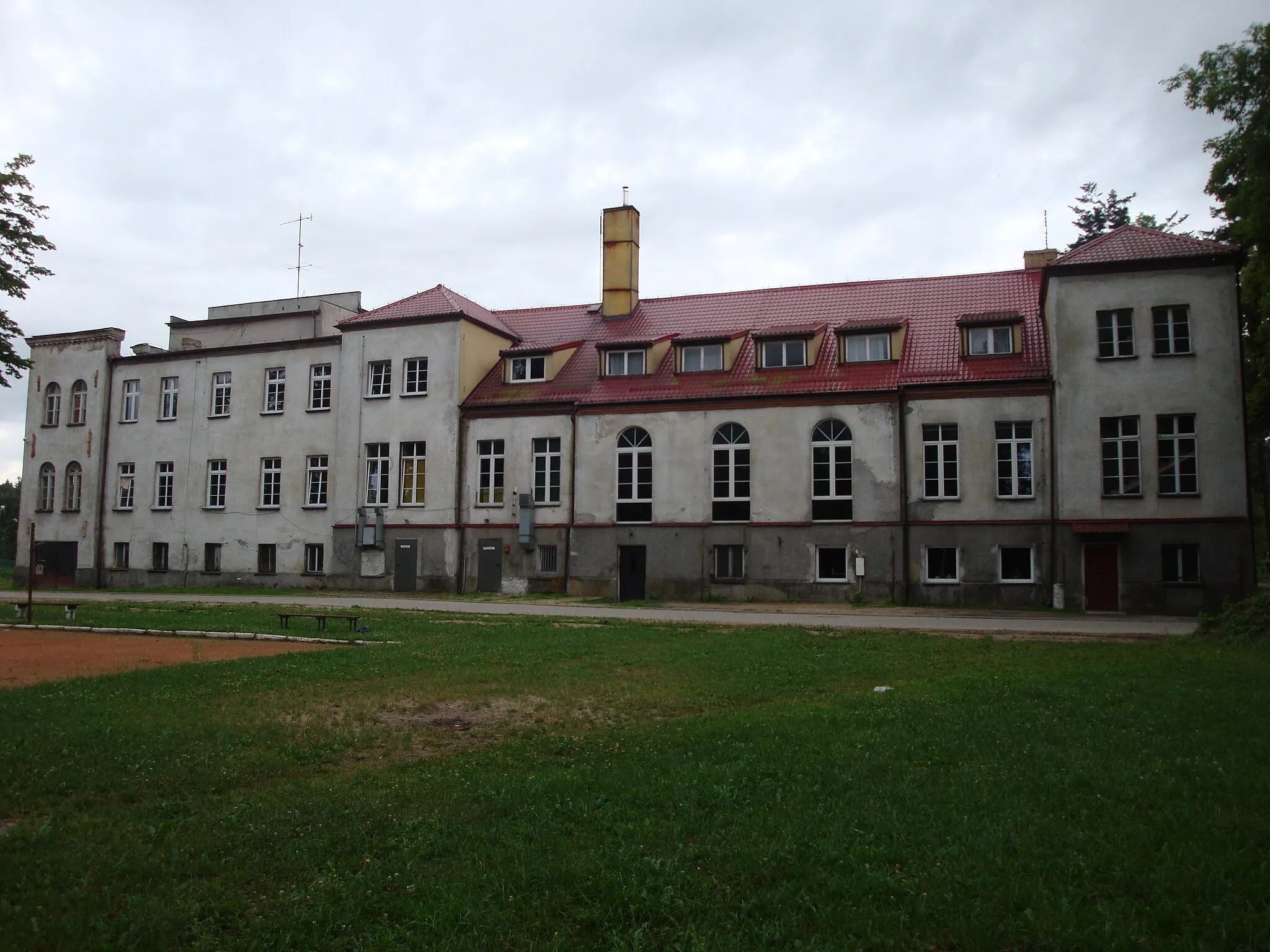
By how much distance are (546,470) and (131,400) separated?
73.5 feet

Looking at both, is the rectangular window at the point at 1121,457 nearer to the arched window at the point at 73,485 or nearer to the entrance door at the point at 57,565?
the entrance door at the point at 57,565

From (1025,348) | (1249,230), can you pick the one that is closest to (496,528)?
(1025,348)

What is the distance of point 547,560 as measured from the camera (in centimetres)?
3731

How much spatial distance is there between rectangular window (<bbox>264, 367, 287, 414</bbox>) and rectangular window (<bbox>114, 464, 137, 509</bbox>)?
7963 millimetres

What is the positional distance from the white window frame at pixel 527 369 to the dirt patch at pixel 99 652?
21.6 meters

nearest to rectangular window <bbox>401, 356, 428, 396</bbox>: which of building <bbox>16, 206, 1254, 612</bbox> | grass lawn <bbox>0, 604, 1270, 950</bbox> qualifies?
building <bbox>16, 206, 1254, 612</bbox>

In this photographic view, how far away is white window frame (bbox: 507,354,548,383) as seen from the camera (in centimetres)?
4006

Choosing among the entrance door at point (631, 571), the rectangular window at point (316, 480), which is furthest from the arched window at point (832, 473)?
the rectangular window at point (316, 480)

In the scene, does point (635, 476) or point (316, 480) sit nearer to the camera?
point (635, 476)

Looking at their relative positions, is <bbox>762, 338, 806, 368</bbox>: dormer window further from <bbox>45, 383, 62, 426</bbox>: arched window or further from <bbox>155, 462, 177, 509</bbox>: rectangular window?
<bbox>45, 383, 62, 426</bbox>: arched window

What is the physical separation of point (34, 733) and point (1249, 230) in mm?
24509

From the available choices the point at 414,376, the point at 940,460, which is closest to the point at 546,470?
the point at 414,376

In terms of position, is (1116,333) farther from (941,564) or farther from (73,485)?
(73,485)

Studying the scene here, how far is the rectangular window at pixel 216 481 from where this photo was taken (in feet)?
143
